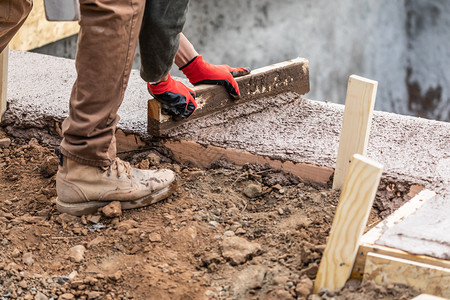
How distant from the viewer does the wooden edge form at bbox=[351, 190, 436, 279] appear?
1574 millimetres

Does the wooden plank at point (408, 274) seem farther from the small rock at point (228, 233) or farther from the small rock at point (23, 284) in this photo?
the small rock at point (23, 284)

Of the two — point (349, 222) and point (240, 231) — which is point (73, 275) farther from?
point (349, 222)

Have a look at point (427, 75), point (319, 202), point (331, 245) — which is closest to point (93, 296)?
point (331, 245)

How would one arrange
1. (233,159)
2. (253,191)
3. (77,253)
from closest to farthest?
(77,253), (253,191), (233,159)

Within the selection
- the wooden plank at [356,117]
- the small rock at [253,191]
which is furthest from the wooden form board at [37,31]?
the wooden plank at [356,117]

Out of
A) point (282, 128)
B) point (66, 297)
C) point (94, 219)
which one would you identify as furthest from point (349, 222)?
point (282, 128)

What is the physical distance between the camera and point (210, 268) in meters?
1.76

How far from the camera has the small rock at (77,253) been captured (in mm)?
1843

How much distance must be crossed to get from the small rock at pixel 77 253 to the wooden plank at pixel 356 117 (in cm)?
105

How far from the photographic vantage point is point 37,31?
4848 millimetres

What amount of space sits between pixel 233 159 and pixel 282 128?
1.23 feet

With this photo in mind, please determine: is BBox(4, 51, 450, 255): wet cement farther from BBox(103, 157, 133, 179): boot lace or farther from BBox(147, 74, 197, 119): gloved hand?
BBox(103, 157, 133, 179): boot lace

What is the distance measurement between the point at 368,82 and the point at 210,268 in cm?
86

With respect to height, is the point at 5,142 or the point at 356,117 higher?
the point at 356,117
